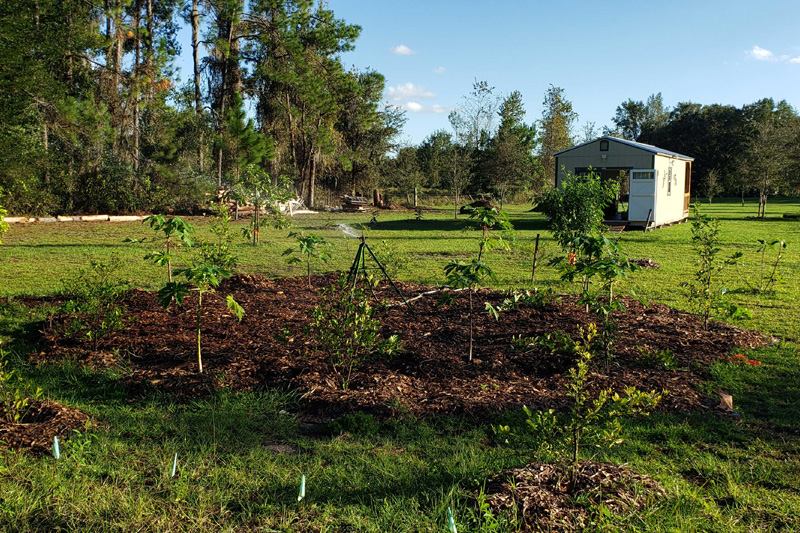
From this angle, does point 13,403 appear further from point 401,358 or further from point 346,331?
point 401,358

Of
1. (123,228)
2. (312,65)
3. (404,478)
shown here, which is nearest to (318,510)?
(404,478)

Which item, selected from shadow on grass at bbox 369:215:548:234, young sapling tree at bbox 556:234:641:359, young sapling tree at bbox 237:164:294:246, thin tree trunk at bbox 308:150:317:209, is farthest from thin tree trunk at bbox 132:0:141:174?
young sapling tree at bbox 556:234:641:359

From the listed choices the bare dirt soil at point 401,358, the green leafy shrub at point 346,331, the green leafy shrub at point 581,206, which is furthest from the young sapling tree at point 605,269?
the green leafy shrub at point 581,206

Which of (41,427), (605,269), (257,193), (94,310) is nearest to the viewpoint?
(41,427)

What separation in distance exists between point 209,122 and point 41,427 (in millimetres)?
23605

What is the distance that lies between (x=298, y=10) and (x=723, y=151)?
3625 centimetres

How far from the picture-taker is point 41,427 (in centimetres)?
333

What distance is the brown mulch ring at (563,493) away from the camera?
2.52 meters

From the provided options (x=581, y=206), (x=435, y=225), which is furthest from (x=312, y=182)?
(x=581, y=206)

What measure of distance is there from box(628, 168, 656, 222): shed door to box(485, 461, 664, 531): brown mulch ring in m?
18.7

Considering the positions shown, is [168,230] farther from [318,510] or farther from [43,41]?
[43,41]

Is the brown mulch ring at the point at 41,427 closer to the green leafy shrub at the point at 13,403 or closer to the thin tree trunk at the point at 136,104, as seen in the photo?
the green leafy shrub at the point at 13,403

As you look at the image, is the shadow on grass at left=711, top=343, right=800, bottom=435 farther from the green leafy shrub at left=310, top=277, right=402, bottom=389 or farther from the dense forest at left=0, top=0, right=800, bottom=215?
the dense forest at left=0, top=0, right=800, bottom=215

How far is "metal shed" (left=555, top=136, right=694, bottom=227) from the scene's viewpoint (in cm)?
1978
